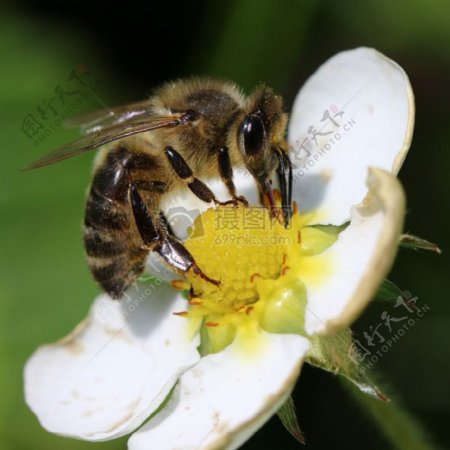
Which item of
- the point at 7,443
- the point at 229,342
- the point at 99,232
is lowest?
the point at 7,443

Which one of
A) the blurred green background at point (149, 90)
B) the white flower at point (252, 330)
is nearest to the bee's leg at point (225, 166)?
the white flower at point (252, 330)

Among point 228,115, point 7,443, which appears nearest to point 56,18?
point 7,443

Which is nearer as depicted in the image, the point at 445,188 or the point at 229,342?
the point at 229,342

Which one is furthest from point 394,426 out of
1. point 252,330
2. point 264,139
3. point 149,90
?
point 149,90

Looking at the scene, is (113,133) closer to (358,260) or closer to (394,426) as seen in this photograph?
(358,260)

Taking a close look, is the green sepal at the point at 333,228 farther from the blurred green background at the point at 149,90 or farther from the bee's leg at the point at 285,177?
the blurred green background at the point at 149,90

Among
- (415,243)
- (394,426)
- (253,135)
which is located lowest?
(394,426)

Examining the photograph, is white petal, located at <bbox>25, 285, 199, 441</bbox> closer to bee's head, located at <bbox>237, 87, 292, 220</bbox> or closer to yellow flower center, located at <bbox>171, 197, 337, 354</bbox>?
yellow flower center, located at <bbox>171, 197, 337, 354</bbox>

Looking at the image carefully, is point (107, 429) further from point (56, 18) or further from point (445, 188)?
point (56, 18)
